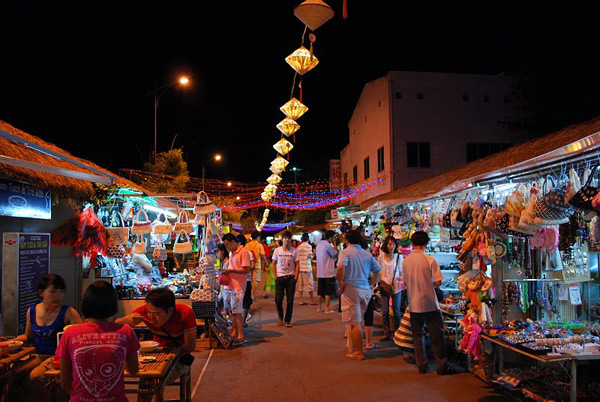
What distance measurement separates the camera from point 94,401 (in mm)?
3137

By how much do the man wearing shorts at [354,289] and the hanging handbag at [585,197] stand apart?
364 centimetres

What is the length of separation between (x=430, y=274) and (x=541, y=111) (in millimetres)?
17397

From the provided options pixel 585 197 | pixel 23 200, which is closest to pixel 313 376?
pixel 585 197

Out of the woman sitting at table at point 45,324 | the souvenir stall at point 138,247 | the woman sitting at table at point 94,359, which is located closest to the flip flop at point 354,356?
the souvenir stall at point 138,247

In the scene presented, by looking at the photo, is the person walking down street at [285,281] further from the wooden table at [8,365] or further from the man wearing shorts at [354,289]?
the wooden table at [8,365]

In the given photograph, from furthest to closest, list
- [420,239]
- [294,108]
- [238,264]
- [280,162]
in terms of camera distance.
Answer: [280,162]
[294,108]
[238,264]
[420,239]

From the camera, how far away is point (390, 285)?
8773mm

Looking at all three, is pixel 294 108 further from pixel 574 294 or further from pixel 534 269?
pixel 574 294

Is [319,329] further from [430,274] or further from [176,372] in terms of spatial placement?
[176,372]

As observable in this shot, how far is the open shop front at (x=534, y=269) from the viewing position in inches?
192

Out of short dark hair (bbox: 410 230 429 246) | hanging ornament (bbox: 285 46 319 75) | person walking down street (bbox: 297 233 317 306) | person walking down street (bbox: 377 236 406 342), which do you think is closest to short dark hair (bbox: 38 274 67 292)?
short dark hair (bbox: 410 230 429 246)

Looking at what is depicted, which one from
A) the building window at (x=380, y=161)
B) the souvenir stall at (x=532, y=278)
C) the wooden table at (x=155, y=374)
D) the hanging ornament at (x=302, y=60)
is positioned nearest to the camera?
the wooden table at (x=155, y=374)

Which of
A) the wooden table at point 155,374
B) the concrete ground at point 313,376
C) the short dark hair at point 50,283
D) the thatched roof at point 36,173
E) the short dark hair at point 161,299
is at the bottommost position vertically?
the concrete ground at point 313,376

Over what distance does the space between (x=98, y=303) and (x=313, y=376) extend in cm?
414
